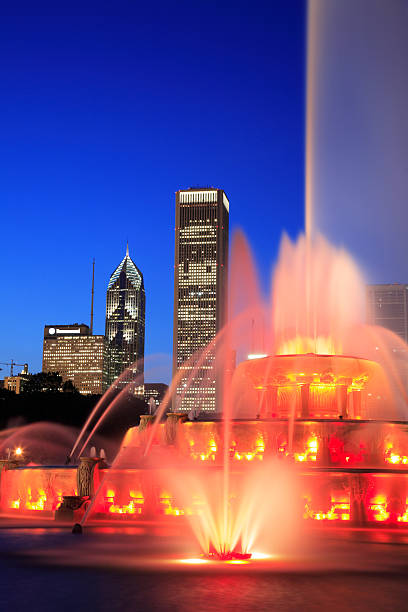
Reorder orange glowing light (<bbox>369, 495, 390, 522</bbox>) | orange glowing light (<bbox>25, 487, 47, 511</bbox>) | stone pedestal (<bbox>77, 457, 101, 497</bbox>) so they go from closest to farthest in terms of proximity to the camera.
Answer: orange glowing light (<bbox>369, 495, 390, 522</bbox>) → stone pedestal (<bbox>77, 457, 101, 497</bbox>) → orange glowing light (<bbox>25, 487, 47, 511</bbox>)

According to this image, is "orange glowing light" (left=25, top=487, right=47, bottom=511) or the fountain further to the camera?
"orange glowing light" (left=25, top=487, right=47, bottom=511)

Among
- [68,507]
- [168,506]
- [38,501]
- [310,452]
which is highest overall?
[310,452]

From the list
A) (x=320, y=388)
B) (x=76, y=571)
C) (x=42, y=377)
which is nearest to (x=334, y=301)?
(x=320, y=388)

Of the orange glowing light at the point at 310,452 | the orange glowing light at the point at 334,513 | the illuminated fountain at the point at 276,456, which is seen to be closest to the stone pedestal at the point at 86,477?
the illuminated fountain at the point at 276,456

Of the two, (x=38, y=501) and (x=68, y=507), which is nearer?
(x=68, y=507)

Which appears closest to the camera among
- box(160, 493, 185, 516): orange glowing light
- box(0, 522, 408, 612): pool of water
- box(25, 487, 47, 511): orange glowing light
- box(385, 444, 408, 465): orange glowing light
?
box(0, 522, 408, 612): pool of water

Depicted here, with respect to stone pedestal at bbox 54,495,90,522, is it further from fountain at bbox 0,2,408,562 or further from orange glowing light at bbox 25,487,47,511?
orange glowing light at bbox 25,487,47,511

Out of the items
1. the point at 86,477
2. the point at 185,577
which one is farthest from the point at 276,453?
the point at 185,577

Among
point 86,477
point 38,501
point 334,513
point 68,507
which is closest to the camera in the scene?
point 334,513

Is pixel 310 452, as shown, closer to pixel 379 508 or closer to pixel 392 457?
pixel 392 457

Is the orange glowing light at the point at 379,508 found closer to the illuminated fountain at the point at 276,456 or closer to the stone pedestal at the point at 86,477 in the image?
the illuminated fountain at the point at 276,456

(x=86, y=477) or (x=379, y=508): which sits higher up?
(x=86, y=477)

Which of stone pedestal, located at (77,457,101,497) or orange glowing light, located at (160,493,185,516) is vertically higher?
stone pedestal, located at (77,457,101,497)

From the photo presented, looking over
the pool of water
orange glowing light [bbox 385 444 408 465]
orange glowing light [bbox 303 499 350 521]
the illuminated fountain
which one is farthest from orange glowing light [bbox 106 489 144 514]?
orange glowing light [bbox 385 444 408 465]
